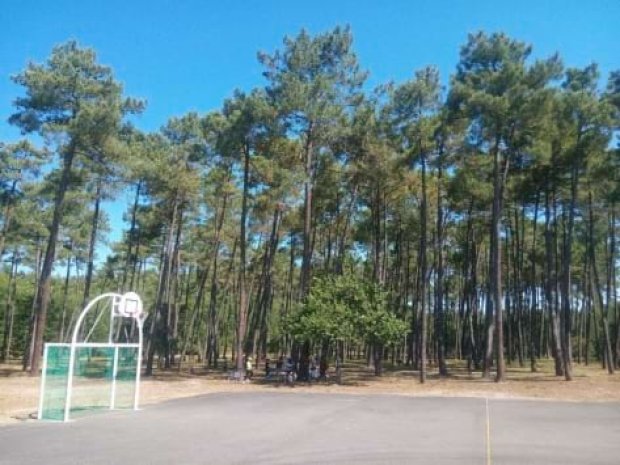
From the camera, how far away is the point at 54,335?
2324 inches

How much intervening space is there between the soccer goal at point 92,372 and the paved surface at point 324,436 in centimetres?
91

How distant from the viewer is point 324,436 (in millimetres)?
11352

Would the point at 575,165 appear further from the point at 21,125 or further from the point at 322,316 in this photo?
the point at 21,125

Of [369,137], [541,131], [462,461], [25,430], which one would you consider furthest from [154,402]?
[541,131]

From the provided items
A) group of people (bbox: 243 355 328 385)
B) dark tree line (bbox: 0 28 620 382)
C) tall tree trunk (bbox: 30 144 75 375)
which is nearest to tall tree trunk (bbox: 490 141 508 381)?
dark tree line (bbox: 0 28 620 382)

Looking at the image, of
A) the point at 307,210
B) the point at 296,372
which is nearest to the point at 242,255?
the point at 307,210

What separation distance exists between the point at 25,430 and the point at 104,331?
Answer: 5465 centimetres

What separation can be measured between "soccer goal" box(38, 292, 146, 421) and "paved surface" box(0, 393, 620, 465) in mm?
912

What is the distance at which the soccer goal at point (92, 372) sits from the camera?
14.0 m

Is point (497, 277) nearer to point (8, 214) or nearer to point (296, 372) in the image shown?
point (296, 372)

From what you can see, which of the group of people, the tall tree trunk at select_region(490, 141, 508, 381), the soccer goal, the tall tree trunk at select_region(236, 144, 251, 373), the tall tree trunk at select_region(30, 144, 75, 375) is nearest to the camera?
the soccer goal

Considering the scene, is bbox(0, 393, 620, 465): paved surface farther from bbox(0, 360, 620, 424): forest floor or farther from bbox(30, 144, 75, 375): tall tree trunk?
bbox(30, 144, 75, 375): tall tree trunk

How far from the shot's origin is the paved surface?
905 centimetres

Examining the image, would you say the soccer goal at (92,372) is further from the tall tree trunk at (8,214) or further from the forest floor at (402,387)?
the tall tree trunk at (8,214)
